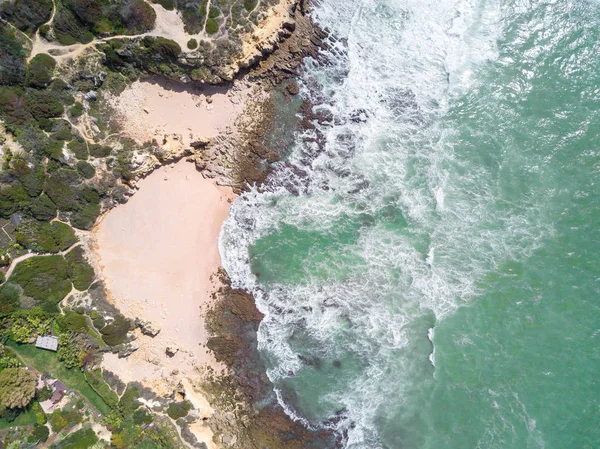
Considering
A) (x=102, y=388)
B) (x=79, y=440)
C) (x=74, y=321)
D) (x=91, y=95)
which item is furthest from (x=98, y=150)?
(x=79, y=440)

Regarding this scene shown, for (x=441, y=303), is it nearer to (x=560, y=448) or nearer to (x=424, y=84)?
(x=560, y=448)

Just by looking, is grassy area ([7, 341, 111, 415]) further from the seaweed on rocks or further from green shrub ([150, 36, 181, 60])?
green shrub ([150, 36, 181, 60])

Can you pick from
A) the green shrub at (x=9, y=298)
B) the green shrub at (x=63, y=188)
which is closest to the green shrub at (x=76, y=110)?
the green shrub at (x=63, y=188)

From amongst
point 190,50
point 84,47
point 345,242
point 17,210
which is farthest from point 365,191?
point 17,210

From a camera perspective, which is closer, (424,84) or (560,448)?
(560,448)

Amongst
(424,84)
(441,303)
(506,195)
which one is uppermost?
(424,84)

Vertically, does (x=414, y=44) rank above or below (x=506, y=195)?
above
